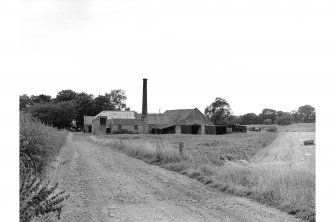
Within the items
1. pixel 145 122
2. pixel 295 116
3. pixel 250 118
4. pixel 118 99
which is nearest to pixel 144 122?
pixel 145 122

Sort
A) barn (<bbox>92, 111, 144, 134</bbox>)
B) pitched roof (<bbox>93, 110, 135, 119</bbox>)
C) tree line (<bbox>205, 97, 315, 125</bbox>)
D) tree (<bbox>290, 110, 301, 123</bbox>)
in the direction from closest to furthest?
1. tree line (<bbox>205, 97, 315, 125</bbox>)
2. tree (<bbox>290, 110, 301, 123</bbox>)
3. barn (<bbox>92, 111, 144, 134</bbox>)
4. pitched roof (<bbox>93, 110, 135, 119</bbox>)

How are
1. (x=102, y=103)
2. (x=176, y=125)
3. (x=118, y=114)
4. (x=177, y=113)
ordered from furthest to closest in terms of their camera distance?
(x=176, y=125)
(x=177, y=113)
(x=118, y=114)
(x=102, y=103)

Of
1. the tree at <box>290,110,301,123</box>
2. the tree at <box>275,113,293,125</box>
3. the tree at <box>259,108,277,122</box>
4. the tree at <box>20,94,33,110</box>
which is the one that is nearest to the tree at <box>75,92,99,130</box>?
the tree at <box>20,94,33,110</box>

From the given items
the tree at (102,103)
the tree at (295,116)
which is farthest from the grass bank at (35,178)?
the tree at (295,116)

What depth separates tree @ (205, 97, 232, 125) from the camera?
7077mm

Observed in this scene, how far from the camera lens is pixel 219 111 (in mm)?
7867

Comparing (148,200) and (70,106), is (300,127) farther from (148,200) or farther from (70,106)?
(70,106)

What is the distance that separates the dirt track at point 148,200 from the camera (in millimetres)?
5680

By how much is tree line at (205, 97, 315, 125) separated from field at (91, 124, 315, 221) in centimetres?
20

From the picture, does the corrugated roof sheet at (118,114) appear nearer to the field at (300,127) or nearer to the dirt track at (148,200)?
the dirt track at (148,200)

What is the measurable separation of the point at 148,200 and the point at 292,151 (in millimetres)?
6480

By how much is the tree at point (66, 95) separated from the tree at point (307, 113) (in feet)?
12.9

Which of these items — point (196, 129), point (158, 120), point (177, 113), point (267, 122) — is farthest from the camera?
point (196, 129)

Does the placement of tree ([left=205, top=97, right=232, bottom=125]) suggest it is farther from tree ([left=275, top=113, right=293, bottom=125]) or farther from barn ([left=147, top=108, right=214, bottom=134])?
barn ([left=147, top=108, right=214, bottom=134])
